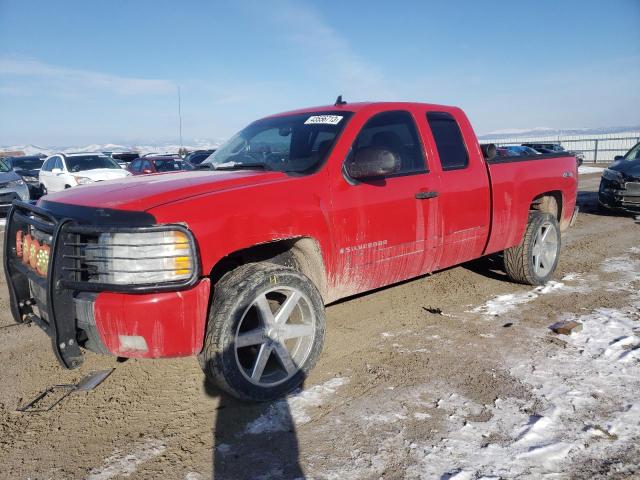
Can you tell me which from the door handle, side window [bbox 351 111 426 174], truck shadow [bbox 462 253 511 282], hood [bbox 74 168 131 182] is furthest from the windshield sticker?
hood [bbox 74 168 131 182]

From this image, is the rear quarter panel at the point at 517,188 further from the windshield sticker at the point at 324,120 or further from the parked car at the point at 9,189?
the parked car at the point at 9,189

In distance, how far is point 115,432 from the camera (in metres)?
2.86

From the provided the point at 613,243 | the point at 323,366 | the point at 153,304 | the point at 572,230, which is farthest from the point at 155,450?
the point at 572,230

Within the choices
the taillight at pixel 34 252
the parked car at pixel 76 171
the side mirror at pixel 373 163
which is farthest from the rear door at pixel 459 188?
the parked car at pixel 76 171

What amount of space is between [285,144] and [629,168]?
9201 millimetres

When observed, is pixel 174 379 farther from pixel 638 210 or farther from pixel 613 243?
pixel 638 210

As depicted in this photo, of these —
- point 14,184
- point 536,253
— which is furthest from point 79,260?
point 14,184

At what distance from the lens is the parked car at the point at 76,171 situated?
47.0ft

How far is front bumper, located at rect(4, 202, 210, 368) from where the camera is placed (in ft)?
8.65

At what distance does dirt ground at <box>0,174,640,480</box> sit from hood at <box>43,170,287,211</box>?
4.17 ft

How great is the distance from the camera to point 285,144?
13.2 ft

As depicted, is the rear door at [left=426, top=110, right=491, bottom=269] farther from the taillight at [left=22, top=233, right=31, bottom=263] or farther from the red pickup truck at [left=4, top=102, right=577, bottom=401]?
the taillight at [left=22, top=233, right=31, bottom=263]

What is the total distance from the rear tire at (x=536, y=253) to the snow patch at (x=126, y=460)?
4.02 metres

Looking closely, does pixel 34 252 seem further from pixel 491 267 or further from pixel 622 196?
pixel 622 196
